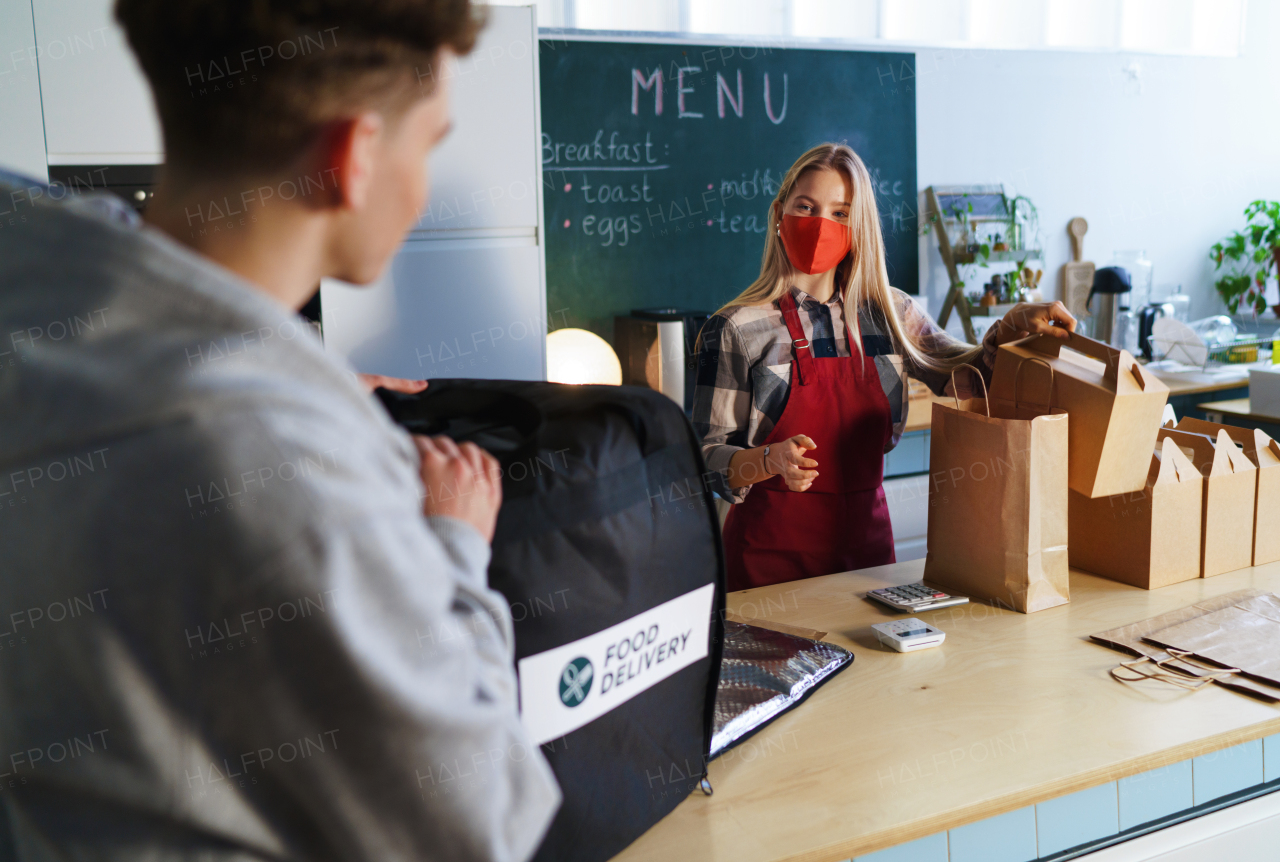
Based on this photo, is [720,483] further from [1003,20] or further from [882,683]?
[1003,20]

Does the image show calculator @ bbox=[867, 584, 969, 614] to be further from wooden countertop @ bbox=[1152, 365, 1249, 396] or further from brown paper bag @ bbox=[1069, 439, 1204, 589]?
wooden countertop @ bbox=[1152, 365, 1249, 396]

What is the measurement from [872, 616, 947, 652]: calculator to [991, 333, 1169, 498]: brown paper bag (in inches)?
12.0

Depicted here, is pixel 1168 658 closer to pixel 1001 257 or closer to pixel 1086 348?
pixel 1086 348

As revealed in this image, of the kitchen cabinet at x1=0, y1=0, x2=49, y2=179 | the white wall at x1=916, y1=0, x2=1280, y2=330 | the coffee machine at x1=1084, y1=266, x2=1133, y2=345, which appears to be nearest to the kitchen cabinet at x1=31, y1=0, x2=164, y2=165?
the kitchen cabinet at x1=0, y1=0, x2=49, y2=179

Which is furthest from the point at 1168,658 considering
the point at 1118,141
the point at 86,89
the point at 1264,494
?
the point at 1118,141

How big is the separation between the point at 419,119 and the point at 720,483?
120 cm

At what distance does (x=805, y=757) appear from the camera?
996 mm

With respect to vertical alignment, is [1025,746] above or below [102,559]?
below

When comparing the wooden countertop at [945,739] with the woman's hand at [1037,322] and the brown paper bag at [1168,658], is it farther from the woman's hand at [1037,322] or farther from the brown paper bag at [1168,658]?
the woman's hand at [1037,322]

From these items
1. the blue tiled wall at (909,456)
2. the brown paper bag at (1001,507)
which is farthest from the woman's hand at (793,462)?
the blue tiled wall at (909,456)

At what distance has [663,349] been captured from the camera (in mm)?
3008

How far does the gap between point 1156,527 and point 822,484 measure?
1.90ft

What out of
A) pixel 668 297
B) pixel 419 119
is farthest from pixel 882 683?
pixel 668 297

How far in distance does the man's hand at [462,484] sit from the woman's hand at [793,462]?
0.81 m
